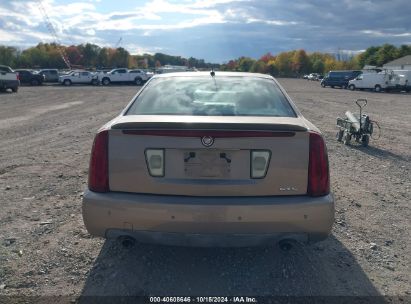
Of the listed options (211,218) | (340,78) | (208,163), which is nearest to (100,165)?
(208,163)

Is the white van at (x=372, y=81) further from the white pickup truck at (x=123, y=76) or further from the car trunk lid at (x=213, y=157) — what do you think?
the car trunk lid at (x=213, y=157)

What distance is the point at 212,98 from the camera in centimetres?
413

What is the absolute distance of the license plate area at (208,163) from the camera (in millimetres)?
3197

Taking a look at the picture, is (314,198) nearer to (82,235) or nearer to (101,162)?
(101,162)

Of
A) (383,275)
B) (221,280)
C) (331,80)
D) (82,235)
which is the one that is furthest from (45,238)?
(331,80)

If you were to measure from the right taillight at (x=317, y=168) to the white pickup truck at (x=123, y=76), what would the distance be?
47.1 m

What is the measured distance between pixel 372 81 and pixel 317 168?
4347 centimetres

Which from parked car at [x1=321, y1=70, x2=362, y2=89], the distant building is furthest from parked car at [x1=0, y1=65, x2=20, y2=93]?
the distant building

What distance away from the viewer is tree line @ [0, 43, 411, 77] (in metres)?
97.6

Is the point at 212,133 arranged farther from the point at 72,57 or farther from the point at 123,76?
the point at 72,57

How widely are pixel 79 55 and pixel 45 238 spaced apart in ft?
408

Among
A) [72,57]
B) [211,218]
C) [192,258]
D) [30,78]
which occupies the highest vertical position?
[72,57]

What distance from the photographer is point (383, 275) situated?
3672mm

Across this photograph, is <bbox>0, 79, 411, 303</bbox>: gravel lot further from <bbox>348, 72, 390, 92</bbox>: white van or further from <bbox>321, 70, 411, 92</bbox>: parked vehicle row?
<bbox>348, 72, 390, 92</bbox>: white van
